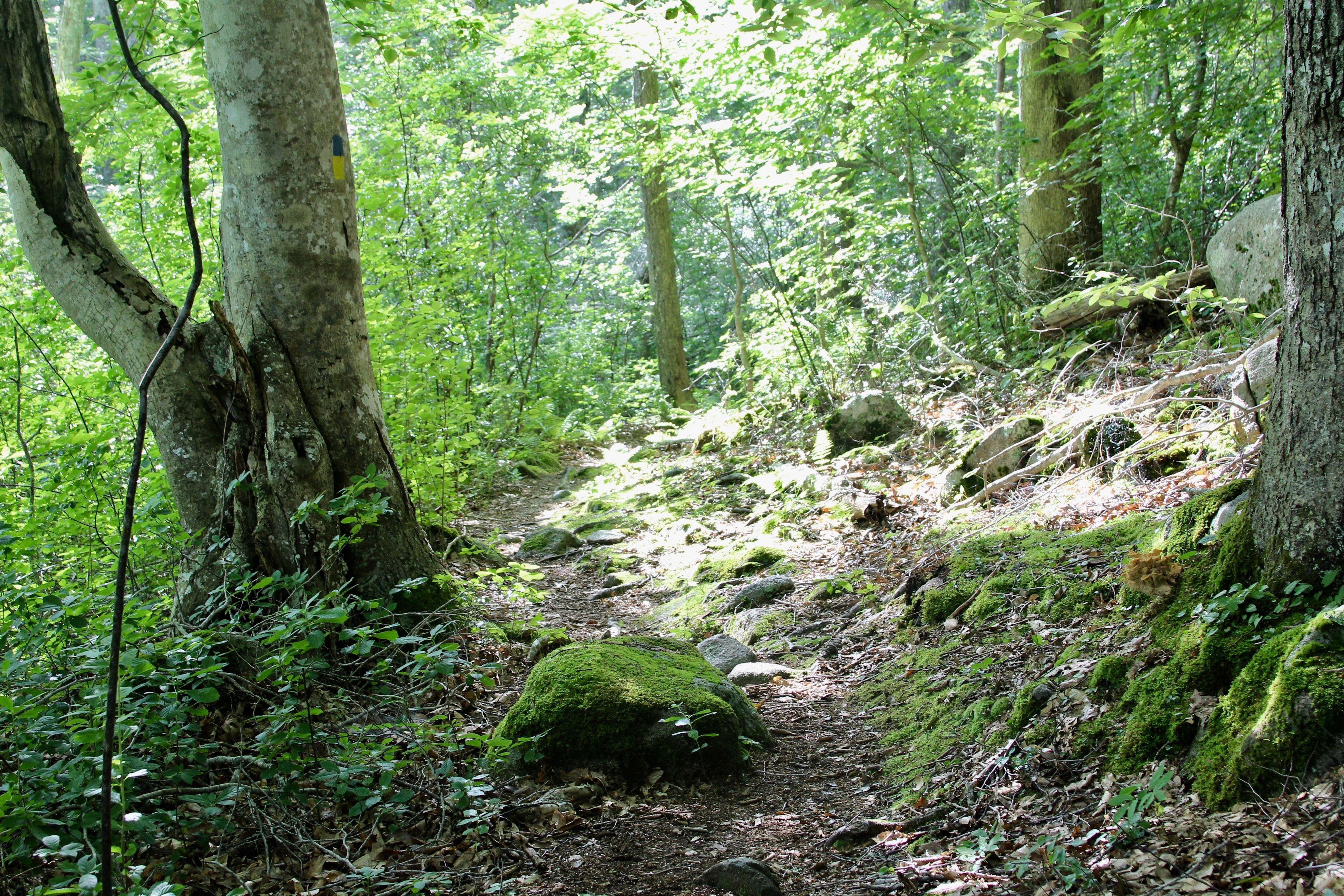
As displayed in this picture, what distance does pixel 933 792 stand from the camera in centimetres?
295

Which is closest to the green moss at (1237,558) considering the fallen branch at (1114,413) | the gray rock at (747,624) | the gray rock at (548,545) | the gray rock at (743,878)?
the gray rock at (743,878)

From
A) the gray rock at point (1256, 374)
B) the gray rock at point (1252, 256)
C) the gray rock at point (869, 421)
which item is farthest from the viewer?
the gray rock at point (869, 421)

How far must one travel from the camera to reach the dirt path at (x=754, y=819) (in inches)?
105

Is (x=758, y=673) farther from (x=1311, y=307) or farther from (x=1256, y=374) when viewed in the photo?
(x=1256, y=374)

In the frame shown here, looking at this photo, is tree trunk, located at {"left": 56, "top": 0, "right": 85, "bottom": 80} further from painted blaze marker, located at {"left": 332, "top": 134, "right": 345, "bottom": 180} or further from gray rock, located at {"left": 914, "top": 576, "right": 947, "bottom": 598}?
→ gray rock, located at {"left": 914, "top": 576, "right": 947, "bottom": 598}

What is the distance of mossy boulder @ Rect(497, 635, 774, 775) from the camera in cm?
336

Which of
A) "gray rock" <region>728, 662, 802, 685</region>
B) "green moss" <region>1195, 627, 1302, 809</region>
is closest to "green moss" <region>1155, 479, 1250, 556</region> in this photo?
"green moss" <region>1195, 627, 1302, 809</region>

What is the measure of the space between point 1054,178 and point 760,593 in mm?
5395

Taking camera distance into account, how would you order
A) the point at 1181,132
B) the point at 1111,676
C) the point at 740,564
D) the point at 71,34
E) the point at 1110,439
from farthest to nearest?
the point at 71,34, the point at 1181,132, the point at 740,564, the point at 1110,439, the point at 1111,676

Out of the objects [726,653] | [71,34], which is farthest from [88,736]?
[71,34]

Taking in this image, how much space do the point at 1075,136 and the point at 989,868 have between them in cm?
801

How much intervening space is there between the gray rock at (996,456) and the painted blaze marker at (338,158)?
15.0 ft

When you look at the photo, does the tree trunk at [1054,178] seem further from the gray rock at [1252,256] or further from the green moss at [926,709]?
the green moss at [926,709]

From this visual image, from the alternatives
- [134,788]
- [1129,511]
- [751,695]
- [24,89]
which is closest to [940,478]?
[1129,511]
